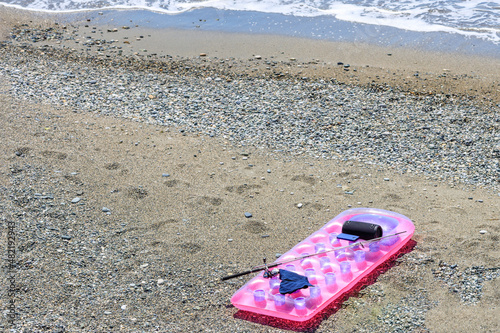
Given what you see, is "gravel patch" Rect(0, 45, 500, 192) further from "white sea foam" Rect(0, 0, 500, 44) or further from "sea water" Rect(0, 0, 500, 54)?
"white sea foam" Rect(0, 0, 500, 44)

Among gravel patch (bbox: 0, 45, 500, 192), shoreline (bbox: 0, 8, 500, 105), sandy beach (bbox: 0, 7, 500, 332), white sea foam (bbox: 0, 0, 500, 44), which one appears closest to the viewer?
sandy beach (bbox: 0, 7, 500, 332)

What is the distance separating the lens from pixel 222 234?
22.8ft

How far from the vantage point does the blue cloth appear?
5660 mm

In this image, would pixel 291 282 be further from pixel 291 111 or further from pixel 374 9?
pixel 374 9

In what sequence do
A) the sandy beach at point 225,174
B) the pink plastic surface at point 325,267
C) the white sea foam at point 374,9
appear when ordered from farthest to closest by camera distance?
1. the white sea foam at point 374,9
2. the sandy beach at point 225,174
3. the pink plastic surface at point 325,267

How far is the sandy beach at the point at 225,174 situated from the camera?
5.72 m

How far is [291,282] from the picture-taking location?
5.76 m

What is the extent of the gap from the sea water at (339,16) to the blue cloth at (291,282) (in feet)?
30.0

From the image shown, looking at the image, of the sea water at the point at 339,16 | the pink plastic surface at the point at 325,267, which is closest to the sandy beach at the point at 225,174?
the pink plastic surface at the point at 325,267

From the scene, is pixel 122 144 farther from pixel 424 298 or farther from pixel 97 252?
pixel 424 298

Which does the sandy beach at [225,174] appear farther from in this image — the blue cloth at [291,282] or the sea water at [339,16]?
the sea water at [339,16]

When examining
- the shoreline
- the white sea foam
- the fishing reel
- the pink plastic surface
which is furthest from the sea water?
the fishing reel

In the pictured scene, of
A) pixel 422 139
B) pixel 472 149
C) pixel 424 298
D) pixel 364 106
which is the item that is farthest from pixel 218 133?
pixel 424 298

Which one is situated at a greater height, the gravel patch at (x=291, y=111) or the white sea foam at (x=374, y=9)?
the white sea foam at (x=374, y=9)
